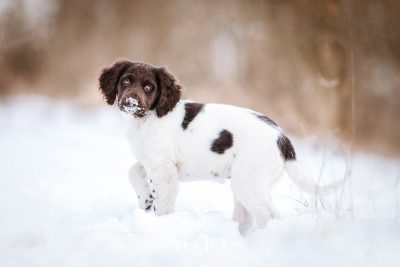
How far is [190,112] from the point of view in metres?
4.10

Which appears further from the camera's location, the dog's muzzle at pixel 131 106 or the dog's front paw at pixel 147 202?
the dog's front paw at pixel 147 202

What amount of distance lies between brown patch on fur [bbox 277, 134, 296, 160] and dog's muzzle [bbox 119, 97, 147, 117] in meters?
1.08

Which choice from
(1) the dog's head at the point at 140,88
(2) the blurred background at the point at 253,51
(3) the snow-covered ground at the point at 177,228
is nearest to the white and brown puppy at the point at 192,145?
(1) the dog's head at the point at 140,88

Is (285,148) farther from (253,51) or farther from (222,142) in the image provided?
(253,51)

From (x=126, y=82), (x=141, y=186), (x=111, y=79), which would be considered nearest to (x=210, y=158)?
(x=141, y=186)

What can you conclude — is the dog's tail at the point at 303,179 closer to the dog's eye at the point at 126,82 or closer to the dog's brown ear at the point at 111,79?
the dog's eye at the point at 126,82

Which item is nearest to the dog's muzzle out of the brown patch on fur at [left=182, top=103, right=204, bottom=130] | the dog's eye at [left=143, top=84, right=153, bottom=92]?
the dog's eye at [left=143, top=84, right=153, bottom=92]

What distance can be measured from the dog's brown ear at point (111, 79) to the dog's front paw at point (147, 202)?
0.87 metres

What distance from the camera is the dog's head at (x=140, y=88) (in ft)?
12.6

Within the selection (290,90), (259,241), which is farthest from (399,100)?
(259,241)

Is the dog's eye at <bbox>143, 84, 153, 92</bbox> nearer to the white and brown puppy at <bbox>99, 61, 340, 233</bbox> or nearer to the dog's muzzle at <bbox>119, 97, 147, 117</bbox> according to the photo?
the white and brown puppy at <bbox>99, 61, 340, 233</bbox>

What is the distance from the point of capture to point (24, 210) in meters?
3.69

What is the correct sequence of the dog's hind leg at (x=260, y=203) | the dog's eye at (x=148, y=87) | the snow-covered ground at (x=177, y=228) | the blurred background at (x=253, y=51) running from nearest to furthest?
the snow-covered ground at (x=177, y=228) → the dog's hind leg at (x=260, y=203) → the dog's eye at (x=148, y=87) → the blurred background at (x=253, y=51)

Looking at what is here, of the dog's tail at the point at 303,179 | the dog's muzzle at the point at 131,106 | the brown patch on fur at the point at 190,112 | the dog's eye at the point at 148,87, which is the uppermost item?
the dog's eye at the point at 148,87
